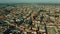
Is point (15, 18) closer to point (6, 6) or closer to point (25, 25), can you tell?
point (25, 25)

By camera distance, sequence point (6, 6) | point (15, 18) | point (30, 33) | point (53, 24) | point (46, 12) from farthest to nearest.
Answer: point (6, 6), point (46, 12), point (15, 18), point (53, 24), point (30, 33)

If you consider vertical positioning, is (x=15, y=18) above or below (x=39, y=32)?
above

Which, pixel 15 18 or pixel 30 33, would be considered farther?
pixel 15 18

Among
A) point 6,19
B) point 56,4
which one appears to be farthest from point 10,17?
point 56,4

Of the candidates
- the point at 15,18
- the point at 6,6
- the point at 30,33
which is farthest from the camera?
the point at 6,6

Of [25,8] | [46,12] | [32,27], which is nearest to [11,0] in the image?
[25,8]

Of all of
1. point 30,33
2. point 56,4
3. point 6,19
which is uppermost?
point 56,4
